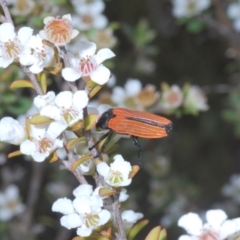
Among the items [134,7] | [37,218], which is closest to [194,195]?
[37,218]

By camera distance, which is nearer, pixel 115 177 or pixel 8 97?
pixel 115 177

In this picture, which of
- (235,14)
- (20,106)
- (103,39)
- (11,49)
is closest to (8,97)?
(20,106)

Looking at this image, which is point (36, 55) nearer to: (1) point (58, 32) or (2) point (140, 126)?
(1) point (58, 32)

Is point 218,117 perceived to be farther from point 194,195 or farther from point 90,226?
point 90,226

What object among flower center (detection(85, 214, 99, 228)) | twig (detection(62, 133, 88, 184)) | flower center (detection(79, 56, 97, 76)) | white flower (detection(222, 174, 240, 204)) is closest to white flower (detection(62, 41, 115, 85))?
flower center (detection(79, 56, 97, 76))

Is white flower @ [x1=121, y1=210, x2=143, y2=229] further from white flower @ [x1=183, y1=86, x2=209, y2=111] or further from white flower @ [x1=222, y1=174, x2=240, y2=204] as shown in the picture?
white flower @ [x1=222, y1=174, x2=240, y2=204]
